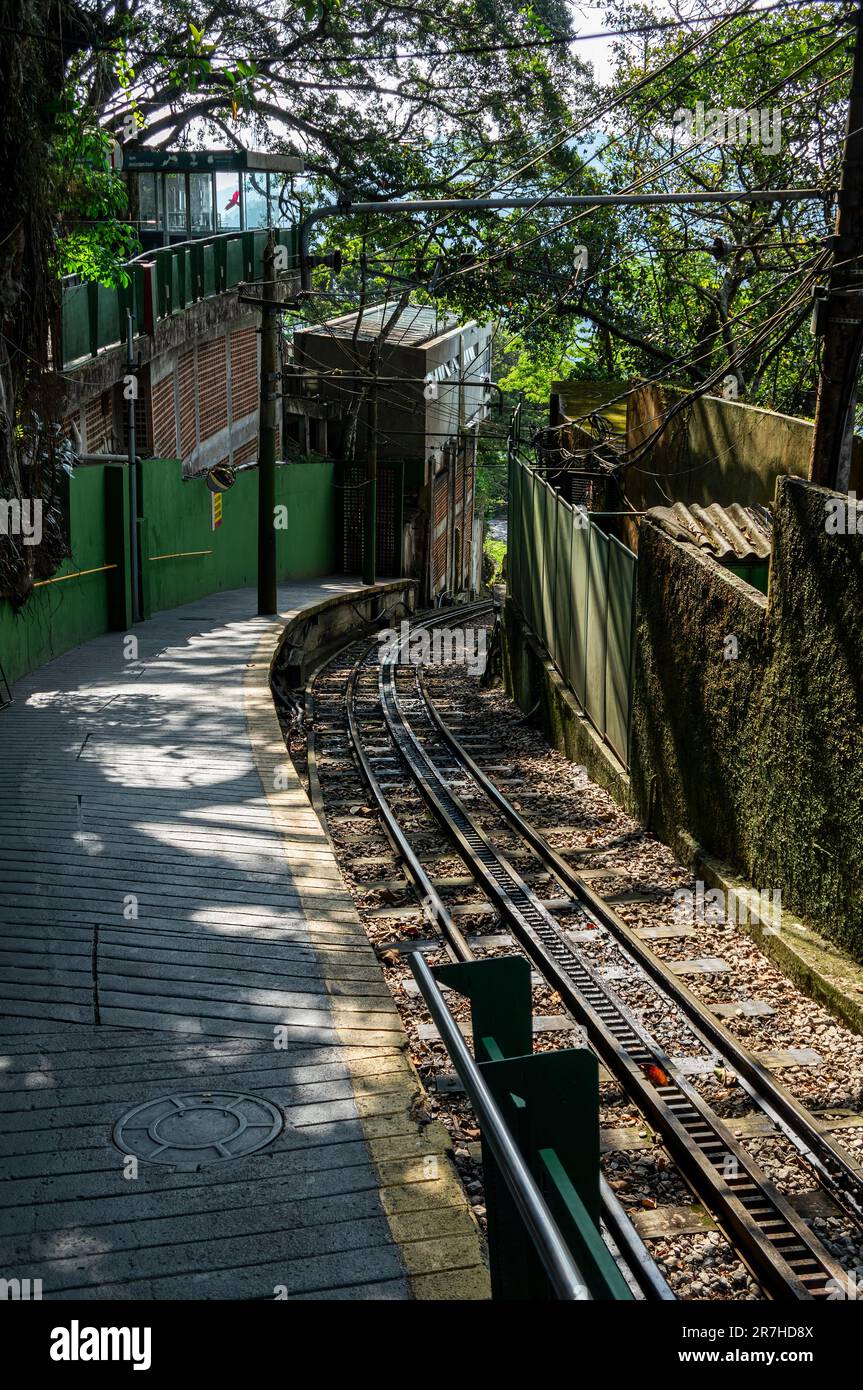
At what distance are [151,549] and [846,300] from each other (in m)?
14.0

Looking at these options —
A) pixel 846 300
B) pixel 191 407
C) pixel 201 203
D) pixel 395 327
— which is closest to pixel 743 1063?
pixel 846 300

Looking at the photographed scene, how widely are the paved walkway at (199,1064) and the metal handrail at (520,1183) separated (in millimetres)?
1450

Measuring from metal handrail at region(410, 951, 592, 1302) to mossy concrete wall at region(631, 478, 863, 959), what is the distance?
16.7 feet

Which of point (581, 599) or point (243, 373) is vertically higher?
point (243, 373)

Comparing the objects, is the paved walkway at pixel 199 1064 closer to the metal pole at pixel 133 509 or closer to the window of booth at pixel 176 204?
the metal pole at pixel 133 509

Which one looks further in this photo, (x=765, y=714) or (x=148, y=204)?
(x=148, y=204)

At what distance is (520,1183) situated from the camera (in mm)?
2537

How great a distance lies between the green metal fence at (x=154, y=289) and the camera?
68.0ft

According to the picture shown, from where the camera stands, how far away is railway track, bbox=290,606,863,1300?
552 cm

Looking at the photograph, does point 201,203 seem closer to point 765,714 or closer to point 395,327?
point 395,327

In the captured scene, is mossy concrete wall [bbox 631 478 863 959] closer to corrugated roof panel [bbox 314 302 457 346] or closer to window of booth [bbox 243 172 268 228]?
window of booth [bbox 243 172 268 228]

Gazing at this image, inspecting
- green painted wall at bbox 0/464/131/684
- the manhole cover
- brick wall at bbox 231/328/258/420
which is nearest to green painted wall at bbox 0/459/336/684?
green painted wall at bbox 0/464/131/684
